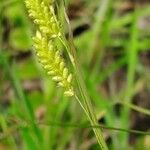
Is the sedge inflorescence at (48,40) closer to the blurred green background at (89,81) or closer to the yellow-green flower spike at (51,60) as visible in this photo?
the yellow-green flower spike at (51,60)

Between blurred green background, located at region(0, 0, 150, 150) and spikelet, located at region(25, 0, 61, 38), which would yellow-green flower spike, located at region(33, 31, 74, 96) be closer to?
spikelet, located at region(25, 0, 61, 38)

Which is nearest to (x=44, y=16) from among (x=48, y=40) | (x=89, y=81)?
(x=48, y=40)

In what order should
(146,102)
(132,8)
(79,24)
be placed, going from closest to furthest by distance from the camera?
(146,102) → (79,24) → (132,8)

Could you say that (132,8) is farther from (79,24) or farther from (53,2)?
(53,2)

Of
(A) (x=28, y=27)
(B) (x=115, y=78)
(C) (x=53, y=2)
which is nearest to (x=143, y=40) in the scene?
(B) (x=115, y=78)

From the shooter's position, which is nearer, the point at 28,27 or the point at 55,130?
A: the point at 55,130

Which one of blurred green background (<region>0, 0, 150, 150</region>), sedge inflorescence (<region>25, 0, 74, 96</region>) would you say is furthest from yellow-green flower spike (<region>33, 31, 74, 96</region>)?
blurred green background (<region>0, 0, 150, 150</region>)
